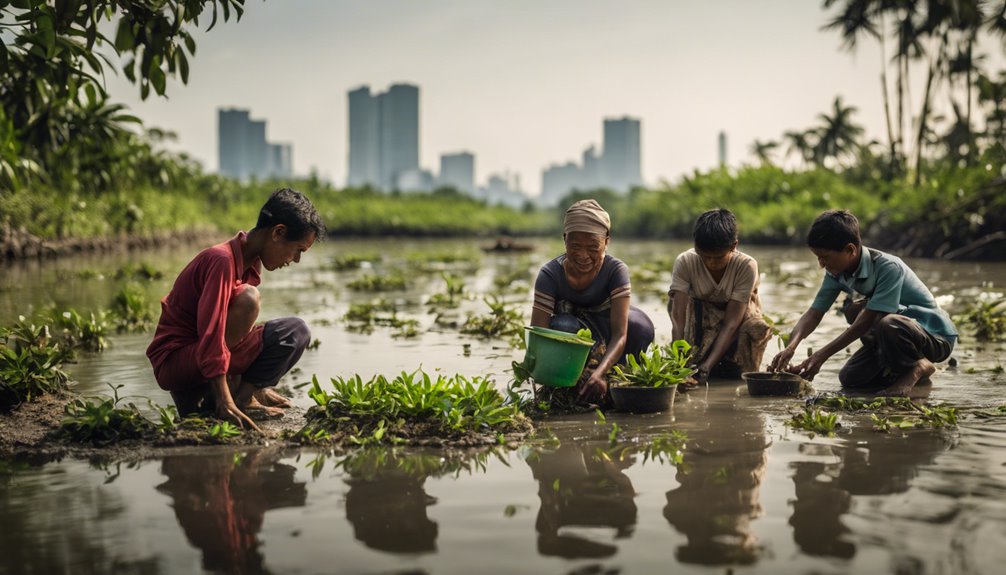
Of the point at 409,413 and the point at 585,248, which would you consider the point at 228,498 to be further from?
the point at 585,248

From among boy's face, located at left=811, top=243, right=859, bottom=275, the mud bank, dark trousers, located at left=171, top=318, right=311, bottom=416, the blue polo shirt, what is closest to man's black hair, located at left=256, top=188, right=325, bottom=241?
dark trousers, located at left=171, top=318, right=311, bottom=416

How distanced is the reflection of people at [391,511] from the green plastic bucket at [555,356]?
45.1 inches

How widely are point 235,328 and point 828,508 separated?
2806mm

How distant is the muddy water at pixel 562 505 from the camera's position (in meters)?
2.74

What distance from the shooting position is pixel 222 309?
14.1ft

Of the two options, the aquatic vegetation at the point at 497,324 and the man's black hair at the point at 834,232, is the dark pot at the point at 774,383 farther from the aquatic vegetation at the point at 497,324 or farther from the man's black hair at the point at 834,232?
the aquatic vegetation at the point at 497,324

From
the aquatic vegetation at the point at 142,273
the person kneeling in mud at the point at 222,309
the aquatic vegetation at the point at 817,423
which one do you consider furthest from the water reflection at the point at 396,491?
the aquatic vegetation at the point at 142,273

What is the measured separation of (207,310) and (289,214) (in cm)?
58

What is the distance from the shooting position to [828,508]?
10.4 ft

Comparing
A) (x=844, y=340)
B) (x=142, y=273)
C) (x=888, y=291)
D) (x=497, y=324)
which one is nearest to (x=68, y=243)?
(x=142, y=273)

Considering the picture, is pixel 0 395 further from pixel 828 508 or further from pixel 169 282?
pixel 169 282

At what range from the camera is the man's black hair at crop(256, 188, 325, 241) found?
4.38 meters

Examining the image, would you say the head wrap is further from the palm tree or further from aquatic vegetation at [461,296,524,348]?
the palm tree

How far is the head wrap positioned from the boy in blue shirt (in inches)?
45.5
